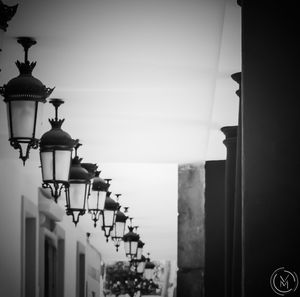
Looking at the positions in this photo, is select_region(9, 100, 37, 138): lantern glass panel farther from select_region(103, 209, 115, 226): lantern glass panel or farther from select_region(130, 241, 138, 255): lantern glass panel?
select_region(130, 241, 138, 255): lantern glass panel

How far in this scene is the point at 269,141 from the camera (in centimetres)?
462

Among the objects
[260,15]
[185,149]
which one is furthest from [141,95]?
[260,15]

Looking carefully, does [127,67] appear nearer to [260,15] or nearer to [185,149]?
[260,15]

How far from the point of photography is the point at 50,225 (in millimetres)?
14375

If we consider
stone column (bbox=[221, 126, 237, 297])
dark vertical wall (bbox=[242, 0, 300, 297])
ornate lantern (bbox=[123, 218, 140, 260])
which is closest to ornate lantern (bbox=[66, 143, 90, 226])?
stone column (bbox=[221, 126, 237, 297])

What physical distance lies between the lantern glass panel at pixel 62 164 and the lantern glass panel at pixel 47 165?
0.18ft

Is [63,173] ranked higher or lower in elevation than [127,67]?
lower

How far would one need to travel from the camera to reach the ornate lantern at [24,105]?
6.63 meters

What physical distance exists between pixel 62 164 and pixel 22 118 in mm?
1284

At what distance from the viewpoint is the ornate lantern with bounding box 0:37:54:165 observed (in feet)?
21.7

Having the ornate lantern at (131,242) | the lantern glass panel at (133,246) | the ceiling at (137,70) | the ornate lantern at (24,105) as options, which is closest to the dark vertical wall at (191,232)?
the ceiling at (137,70)

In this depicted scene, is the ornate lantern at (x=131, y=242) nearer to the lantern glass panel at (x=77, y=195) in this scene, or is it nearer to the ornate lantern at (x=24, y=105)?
the lantern glass panel at (x=77, y=195)

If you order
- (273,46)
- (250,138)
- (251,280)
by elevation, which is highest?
(273,46)

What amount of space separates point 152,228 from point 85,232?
207cm
